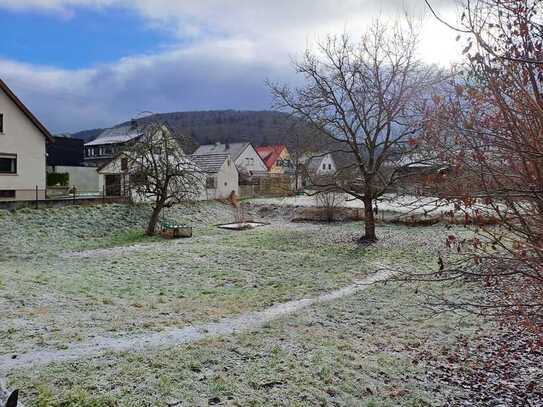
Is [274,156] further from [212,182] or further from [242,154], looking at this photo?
[212,182]

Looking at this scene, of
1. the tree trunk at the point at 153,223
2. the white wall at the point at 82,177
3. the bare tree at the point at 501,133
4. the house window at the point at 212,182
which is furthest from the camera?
the white wall at the point at 82,177

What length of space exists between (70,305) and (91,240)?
1049 cm

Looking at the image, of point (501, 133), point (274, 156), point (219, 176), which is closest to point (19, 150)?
point (219, 176)

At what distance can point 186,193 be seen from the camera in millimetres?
20359

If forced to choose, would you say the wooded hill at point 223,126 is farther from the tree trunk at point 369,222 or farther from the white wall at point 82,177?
the tree trunk at point 369,222

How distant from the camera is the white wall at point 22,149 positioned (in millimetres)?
23281

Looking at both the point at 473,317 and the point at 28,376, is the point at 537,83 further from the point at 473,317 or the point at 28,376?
the point at 473,317

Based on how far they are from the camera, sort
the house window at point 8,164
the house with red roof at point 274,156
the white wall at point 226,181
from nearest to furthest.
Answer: the house window at point 8,164, the white wall at point 226,181, the house with red roof at point 274,156

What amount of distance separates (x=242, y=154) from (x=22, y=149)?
29.0m

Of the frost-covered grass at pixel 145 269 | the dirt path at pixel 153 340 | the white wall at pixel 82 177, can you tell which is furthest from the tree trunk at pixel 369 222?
the white wall at pixel 82 177

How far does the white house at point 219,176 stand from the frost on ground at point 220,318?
1517 cm

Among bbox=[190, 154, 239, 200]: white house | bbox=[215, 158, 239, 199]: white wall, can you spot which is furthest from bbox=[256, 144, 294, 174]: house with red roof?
bbox=[190, 154, 239, 200]: white house

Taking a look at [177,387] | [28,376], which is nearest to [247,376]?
[177,387]

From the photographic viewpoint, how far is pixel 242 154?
2009 inches
